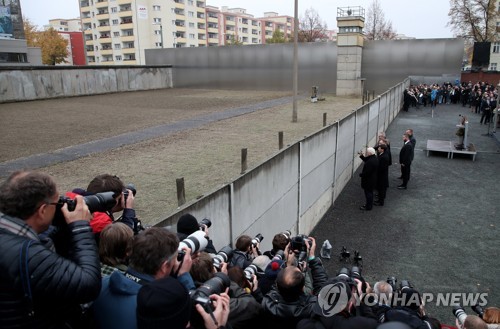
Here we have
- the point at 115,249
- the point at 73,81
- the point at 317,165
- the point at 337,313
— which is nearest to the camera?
the point at 115,249

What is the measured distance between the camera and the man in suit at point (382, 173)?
9.59 meters

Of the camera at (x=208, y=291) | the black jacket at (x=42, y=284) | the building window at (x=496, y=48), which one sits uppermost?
the building window at (x=496, y=48)

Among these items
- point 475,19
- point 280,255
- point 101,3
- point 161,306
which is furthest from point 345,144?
point 101,3

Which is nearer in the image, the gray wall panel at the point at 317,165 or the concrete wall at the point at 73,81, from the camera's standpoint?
the gray wall panel at the point at 317,165

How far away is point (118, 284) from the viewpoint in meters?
2.08

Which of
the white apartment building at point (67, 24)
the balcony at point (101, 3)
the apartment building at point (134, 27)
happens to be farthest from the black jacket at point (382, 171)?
the white apartment building at point (67, 24)

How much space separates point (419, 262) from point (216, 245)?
13.1ft

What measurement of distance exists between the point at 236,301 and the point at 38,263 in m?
1.56

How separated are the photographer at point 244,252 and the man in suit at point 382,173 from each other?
5903 millimetres

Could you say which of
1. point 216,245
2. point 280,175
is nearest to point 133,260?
point 216,245

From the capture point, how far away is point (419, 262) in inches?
268

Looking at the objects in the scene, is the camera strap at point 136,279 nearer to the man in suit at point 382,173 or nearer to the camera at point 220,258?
the camera at point 220,258

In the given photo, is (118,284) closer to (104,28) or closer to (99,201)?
(99,201)

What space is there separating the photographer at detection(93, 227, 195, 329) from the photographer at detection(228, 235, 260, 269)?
79.3 inches
